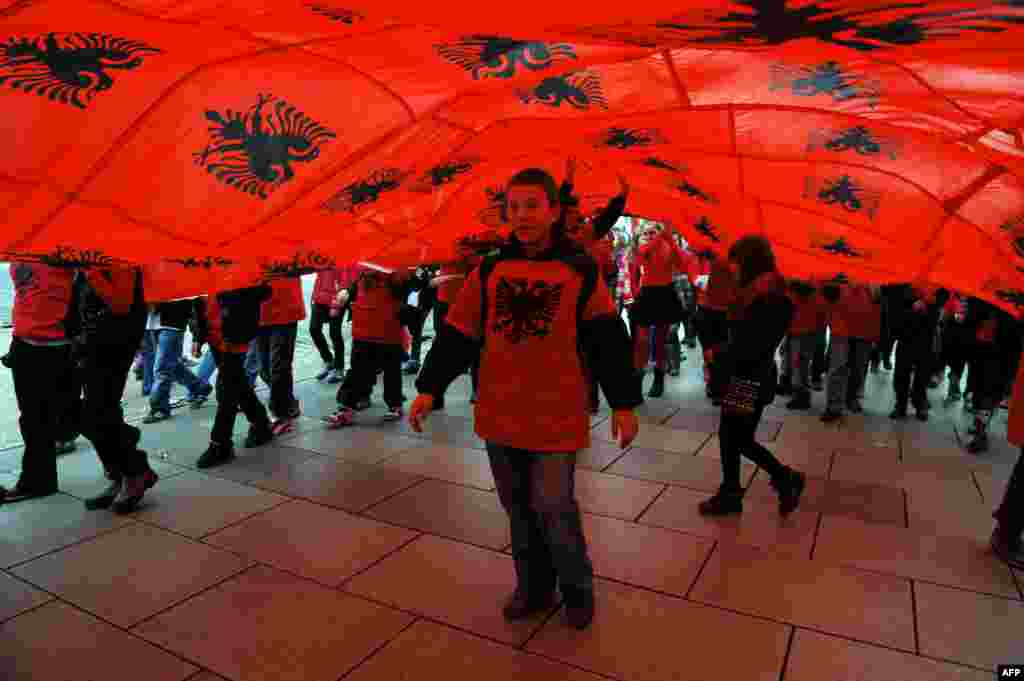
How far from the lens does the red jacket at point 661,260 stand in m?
7.28

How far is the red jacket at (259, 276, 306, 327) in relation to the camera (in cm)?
627

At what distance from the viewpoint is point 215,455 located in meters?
5.11

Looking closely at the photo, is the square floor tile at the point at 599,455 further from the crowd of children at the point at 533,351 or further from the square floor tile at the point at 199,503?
the square floor tile at the point at 199,503

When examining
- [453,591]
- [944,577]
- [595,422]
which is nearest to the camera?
[453,591]

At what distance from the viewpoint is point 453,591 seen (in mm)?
3182

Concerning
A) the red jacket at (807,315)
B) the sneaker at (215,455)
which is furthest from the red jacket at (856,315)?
the sneaker at (215,455)

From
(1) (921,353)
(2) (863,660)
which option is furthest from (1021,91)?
(1) (921,353)

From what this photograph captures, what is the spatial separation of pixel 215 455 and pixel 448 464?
187 cm

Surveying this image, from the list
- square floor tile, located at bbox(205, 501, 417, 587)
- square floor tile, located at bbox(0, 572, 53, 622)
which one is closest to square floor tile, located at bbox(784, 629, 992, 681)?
square floor tile, located at bbox(205, 501, 417, 587)

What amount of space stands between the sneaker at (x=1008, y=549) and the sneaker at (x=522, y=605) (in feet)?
8.80

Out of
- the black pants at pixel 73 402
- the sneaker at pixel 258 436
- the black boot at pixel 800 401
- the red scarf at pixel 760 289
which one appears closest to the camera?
the red scarf at pixel 760 289

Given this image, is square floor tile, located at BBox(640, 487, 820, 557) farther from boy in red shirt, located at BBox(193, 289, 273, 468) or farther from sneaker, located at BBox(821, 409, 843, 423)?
boy in red shirt, located at BBox(193, 289, 273, 468)

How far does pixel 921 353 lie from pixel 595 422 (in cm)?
363

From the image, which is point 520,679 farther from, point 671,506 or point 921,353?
point 921,353
